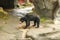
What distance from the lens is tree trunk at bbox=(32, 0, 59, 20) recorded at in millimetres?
6641

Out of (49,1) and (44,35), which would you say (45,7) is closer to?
(49,1)

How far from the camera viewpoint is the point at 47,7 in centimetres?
671

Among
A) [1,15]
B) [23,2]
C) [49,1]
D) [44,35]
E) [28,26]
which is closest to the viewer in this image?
[44,35]

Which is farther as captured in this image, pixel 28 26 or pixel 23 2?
pixel 23 2

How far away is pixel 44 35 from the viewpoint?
453 cm

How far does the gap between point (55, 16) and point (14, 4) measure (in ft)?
17.5

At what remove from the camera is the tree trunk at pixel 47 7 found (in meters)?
6.64

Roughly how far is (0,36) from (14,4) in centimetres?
722

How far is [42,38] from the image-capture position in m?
4.21

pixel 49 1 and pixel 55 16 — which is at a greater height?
pixel 49 1

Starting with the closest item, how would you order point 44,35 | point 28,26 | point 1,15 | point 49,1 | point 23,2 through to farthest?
point 44,35 → point 28,26 → point 49,1 → point 1,15 → point 23,2

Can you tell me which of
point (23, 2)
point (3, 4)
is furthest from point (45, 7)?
point (23, 2)

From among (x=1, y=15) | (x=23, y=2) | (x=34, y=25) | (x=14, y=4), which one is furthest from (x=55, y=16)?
(x=23, y=2)

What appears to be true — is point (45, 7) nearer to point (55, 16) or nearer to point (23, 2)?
point (55, 16)
